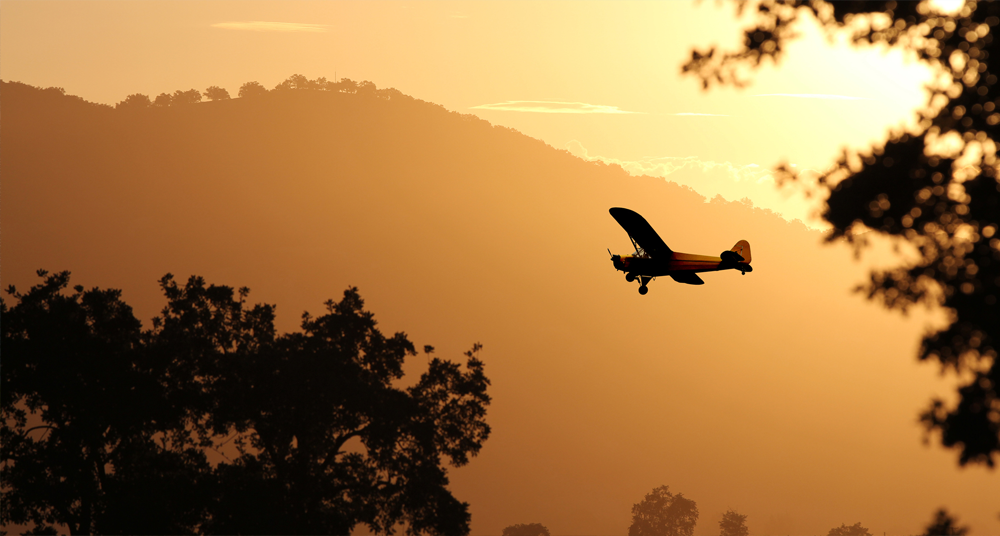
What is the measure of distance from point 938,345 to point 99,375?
2672 centimetres

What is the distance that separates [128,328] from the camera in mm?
29859

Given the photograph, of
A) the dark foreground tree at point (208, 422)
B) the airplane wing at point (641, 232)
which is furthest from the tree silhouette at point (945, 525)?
the dark foreground tree at point (208, 422)

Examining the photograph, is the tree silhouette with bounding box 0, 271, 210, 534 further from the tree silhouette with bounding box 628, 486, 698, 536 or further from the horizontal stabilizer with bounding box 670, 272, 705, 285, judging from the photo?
the tree silhouette with bounding box 628, 486, 698, 536

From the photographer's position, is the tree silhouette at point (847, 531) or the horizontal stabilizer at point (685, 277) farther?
the tree silhouette at point (847, 531)

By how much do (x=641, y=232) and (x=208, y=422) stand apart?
17.3m

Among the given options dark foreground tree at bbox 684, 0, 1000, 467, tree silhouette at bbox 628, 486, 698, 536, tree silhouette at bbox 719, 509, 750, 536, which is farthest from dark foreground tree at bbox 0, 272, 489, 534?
tree silhouette at bbox 719, 509, 750, 536

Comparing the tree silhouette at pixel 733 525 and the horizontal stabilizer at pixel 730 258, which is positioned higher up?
the tree silhouette at pixel 733 525

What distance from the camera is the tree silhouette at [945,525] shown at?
1206 cm

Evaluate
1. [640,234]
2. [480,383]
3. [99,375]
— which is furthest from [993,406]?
[99,375]

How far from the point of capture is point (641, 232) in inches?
1087

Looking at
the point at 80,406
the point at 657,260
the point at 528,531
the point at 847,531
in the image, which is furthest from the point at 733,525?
the point at 80,406

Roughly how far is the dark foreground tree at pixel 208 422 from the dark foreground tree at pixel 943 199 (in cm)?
1870

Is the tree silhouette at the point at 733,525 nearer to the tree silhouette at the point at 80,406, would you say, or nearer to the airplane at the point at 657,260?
the airplane at the point at 657,260

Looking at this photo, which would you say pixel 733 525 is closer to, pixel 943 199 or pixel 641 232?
pixel 641 232
